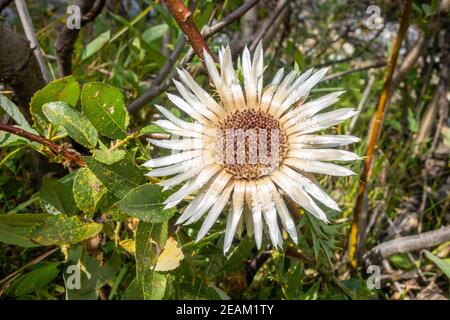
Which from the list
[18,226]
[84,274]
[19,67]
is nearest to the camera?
[18,226]

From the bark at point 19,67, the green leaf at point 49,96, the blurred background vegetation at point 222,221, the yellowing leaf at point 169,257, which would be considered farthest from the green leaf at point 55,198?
the bark at point 19,67

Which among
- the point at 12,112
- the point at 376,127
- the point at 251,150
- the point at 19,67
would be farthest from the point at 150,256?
the point at 376,127

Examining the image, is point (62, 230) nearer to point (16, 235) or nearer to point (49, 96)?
point (16, 235)

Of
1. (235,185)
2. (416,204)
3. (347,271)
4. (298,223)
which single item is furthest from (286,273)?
(416,204)

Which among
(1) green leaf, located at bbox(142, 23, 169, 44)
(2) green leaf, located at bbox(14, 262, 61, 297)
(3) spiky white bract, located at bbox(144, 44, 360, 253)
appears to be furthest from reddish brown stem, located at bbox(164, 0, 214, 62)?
(1) green leaf, located at bbox(142, 23, 169, 44)

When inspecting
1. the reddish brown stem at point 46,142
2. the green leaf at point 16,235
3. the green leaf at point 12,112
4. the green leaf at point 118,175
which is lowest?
the green leaf at point 16,235

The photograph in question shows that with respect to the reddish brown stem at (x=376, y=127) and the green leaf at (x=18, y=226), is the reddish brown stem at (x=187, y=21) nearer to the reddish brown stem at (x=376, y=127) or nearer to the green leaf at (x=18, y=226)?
the green leaf at (x=18, y=226)
